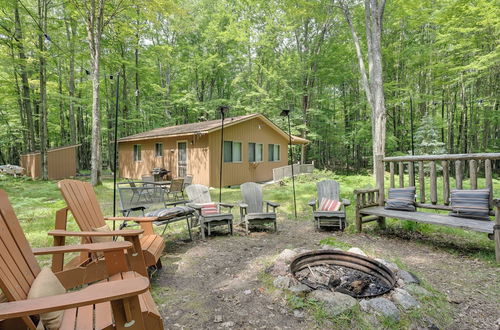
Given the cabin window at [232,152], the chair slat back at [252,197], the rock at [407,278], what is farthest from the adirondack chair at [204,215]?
the cabin window at [232,152]

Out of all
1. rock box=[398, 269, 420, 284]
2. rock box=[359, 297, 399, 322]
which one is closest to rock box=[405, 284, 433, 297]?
rock box=[398, 269, 420, 284]

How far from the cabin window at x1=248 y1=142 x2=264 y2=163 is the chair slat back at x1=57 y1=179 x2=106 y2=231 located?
1015cm

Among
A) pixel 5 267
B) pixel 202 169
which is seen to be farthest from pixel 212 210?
pixel 202 169

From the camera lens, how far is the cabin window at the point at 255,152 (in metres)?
13.1

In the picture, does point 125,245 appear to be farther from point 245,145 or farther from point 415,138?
point 415,138

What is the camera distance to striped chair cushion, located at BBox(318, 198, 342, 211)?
520cm

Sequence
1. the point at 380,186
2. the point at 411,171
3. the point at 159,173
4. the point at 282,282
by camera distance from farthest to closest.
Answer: the point at 159,173 → the point at 380,186 → the point at 411,171 → the point at 282,282

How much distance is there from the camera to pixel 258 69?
19.5 meters

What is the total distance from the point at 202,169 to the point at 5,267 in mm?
9874

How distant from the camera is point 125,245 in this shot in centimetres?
184

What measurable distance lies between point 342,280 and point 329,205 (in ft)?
8.75

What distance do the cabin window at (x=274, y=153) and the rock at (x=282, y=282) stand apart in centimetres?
1214

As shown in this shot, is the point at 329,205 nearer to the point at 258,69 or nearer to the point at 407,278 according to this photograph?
the point at 407,278

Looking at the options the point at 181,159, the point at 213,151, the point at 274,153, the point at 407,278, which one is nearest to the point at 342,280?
the point at 407,278
